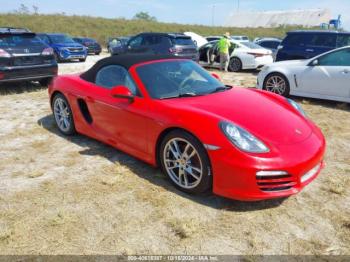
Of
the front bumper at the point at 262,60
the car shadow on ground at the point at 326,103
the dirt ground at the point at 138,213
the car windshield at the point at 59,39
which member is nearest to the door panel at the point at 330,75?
the car shadow on ground at the point at 326,103

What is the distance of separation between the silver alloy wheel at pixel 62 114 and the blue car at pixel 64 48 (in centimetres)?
1373

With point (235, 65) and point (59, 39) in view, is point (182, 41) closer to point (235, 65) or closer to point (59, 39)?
point (235, 65)

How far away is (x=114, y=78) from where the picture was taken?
15.2 ft

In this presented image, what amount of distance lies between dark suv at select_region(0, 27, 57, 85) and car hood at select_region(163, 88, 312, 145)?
6456 millimetres

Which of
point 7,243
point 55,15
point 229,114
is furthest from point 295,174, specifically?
point 55,15

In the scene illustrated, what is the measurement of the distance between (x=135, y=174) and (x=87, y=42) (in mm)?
22755

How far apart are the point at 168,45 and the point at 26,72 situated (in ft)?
21.2

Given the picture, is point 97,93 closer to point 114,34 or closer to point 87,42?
point 87,42

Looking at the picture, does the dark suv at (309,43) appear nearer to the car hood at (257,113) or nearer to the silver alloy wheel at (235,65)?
the silver alloy wheel at (235,65)

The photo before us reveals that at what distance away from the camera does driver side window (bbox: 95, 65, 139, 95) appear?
4324 millimetres

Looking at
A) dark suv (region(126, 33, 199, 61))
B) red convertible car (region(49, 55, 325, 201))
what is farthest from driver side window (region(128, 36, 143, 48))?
red convertible car (region(49, 55, 325, 201))

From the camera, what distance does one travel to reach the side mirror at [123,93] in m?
4.11

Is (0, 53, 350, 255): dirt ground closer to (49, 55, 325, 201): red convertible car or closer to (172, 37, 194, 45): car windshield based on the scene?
(49, 55, 325, 201): red convertible car

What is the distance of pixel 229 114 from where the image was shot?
12.0ft
